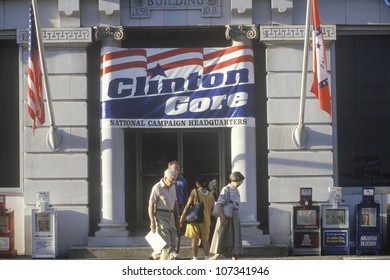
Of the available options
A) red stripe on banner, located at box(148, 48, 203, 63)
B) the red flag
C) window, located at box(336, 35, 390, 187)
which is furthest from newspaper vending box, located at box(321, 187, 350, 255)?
red stripe on banner, located at box(148, 48, 203, 63)

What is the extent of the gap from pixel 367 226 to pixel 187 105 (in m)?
4.79

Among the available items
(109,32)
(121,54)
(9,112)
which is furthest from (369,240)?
(9,112)

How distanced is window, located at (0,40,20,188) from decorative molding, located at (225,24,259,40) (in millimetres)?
4943

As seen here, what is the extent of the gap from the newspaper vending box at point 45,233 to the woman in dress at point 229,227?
385 centimetres

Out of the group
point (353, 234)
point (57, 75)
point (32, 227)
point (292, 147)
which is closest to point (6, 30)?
point (57, 75)

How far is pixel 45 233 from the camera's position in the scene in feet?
58.8

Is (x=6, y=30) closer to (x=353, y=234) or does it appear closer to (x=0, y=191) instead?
(x=0, y=191)

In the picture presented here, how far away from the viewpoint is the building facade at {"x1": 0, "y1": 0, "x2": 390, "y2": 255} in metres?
18.4

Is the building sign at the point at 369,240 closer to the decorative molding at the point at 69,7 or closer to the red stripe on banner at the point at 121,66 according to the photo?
the red stripe on banner at the point at 121,66

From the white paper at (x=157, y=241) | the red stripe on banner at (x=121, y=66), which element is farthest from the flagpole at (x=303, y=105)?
the white paper at (x=157, y=241)

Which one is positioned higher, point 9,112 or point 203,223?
point 9,112

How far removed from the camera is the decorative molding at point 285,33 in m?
18.4

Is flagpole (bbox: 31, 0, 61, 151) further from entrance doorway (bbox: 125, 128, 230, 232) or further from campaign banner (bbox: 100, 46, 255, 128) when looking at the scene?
entrance doorway (bbox: 125, 128, 230, 232)

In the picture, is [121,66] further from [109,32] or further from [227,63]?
[227,63]
